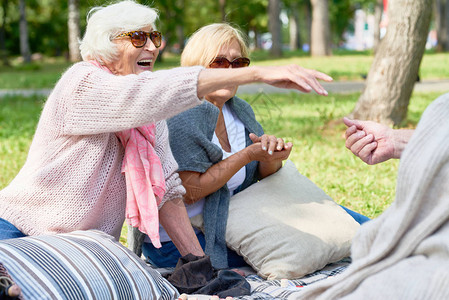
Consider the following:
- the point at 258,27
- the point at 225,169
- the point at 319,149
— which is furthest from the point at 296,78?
the point at 258,27

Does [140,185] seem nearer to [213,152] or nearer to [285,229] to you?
[213,152]

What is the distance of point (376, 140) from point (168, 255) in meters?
1.47

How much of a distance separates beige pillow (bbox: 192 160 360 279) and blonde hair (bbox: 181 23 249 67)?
85 cm

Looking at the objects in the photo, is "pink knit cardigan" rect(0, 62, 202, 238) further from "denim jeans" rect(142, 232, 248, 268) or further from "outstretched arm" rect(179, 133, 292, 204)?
"denim jeans" rect(142, 232, 248, 268)

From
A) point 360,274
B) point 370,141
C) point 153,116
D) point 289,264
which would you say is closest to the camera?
point 360,274

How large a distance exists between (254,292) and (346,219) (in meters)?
0.89

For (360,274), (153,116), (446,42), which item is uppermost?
(153,116)

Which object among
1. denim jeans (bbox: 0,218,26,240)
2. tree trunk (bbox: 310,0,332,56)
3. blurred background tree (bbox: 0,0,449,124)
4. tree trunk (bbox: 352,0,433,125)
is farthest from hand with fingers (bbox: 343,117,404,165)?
tree trunk (bbox: 310,0,332,56)

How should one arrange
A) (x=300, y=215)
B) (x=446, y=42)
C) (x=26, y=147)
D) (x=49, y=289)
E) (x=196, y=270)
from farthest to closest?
(x=446, y=42) → (x=26, y=147) → (x=300, y=215) → (x=196, y=270) → (x=49, y=289)

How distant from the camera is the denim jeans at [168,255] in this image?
3.72m

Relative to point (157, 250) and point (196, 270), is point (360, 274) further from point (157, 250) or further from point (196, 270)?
point (157, 250)

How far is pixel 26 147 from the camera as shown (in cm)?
776

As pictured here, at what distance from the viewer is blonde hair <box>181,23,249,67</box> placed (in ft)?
12.3

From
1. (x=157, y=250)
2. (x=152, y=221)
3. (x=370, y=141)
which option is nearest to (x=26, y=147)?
(x=157, y=250)
